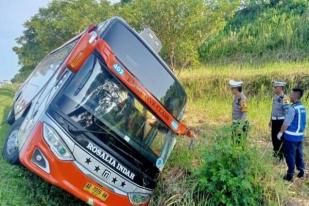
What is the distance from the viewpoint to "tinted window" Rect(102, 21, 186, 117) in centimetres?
598

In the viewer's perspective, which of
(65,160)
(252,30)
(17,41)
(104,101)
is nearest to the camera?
(65,160)

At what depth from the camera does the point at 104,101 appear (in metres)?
5.71

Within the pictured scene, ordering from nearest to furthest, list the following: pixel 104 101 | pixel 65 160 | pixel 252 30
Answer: pixel 65 160, pixel 104 101, pixel 252 30

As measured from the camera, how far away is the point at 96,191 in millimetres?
5539

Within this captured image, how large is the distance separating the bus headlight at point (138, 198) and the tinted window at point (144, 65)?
125 cm

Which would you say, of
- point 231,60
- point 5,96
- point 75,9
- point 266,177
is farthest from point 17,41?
point 266,177

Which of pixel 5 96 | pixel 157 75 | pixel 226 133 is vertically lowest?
pixel 226 133

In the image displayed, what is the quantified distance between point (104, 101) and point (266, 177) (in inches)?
98.9

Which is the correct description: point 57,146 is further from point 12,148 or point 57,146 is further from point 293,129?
point 293,129

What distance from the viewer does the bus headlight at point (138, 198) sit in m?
5.82

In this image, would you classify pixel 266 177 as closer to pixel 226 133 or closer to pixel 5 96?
pixel 226 133

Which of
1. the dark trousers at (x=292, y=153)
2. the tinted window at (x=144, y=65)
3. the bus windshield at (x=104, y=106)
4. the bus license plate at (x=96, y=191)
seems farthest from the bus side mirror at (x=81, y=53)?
the dark trousers at (x=292, y=153)

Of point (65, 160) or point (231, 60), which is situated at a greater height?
point (231, 60)

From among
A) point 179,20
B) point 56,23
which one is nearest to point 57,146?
point 179,20
